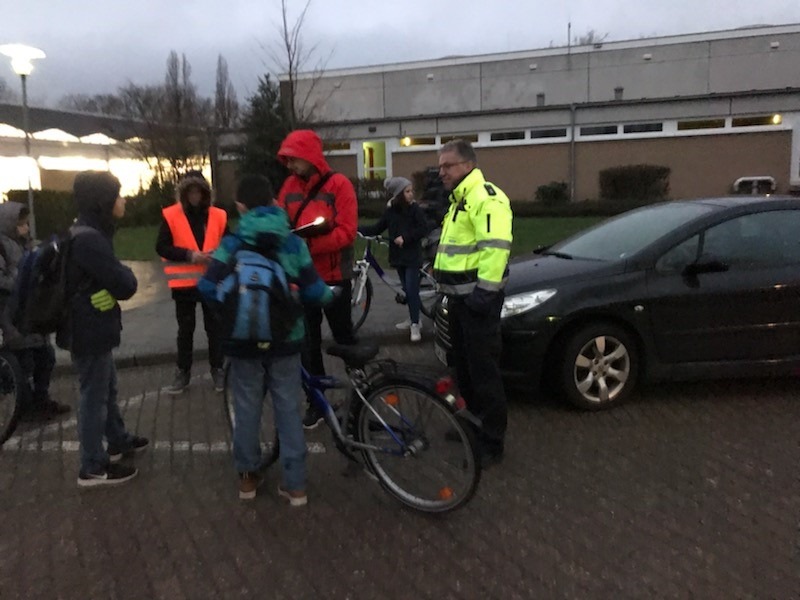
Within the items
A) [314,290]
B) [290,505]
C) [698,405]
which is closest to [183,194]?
[314,290]

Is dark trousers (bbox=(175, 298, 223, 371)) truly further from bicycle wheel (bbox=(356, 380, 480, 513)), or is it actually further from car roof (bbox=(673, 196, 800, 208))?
car roof (bbox=(673, 196, 800, 208))

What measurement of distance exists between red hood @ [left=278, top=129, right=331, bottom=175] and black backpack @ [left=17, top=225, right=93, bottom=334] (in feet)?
4.13

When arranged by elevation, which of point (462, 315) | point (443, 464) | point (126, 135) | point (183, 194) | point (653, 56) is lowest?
point (443, 464)

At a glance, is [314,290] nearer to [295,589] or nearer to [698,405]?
[295,589]

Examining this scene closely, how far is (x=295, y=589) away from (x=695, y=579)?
178 centimetres

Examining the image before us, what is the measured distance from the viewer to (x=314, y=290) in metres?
3.67

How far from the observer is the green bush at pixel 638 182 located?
25406mm

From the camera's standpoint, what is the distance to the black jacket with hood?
12.5ft

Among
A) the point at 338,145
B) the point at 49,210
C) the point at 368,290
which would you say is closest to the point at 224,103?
the point at 338,145

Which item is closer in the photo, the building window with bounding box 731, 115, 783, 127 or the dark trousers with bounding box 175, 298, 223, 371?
the dark trousers with bounding box 175, 298, 223, 371

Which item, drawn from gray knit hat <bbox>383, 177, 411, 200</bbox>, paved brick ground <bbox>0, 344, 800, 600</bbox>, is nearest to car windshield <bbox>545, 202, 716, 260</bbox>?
paved brick ground <bbox>0, 344, 800, 600</bbox>

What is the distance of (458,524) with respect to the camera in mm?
3633

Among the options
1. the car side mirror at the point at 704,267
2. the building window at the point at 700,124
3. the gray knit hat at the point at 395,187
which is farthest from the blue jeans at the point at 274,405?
the building window at the point at 700,124

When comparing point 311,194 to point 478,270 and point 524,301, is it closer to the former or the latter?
point 478,270
